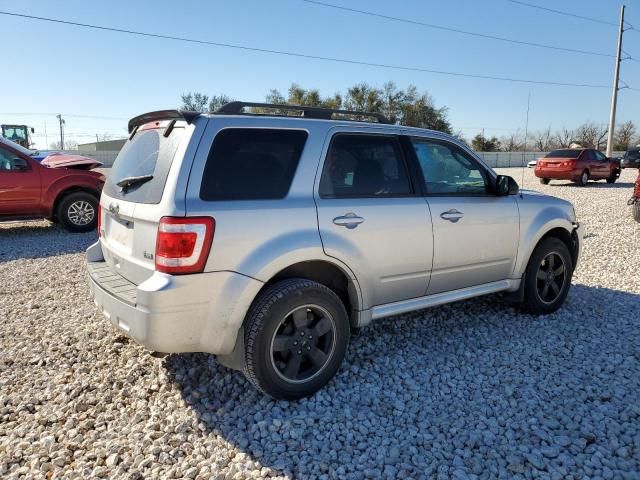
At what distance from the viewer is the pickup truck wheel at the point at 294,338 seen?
2973 mm

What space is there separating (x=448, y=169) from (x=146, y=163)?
8.08ft

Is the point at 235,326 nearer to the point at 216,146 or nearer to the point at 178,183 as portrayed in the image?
the point at 178,183

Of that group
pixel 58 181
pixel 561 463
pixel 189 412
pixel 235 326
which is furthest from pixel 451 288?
pixel 58 181

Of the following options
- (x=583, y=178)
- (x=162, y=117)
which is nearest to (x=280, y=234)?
(x=162, y=117)

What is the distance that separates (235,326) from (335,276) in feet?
2.98

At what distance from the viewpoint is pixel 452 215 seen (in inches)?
153

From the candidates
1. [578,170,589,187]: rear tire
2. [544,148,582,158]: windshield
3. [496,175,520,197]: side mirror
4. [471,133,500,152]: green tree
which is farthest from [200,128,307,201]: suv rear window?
[471,133,500,152]: green tree

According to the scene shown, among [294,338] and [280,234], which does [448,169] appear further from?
[294,338]

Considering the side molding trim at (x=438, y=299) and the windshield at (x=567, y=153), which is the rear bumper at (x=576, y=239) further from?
the windshield at (x=567, y=153)

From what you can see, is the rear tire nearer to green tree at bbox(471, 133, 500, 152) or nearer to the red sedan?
the red sedan

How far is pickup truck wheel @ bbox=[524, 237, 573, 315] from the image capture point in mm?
4629

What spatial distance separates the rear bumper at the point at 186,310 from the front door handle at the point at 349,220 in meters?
0.70

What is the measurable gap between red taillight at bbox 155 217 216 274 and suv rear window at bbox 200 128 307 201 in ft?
0.65

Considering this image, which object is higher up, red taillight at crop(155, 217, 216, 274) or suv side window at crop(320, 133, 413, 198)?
suv side window at crop(320, 133, 413, 198)
